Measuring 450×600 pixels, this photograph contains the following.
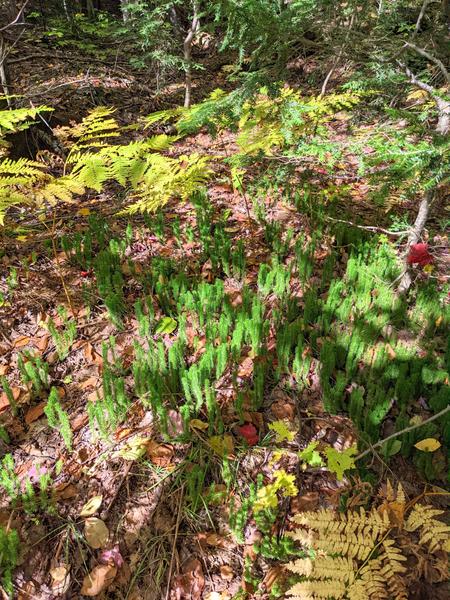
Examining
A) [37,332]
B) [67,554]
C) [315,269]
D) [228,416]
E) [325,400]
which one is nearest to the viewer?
[67,554]

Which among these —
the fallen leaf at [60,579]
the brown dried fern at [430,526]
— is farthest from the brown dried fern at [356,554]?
the fallen leaf at [60,579]

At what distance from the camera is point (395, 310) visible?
2.32m

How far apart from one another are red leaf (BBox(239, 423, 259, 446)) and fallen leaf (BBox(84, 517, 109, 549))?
72 centimetres

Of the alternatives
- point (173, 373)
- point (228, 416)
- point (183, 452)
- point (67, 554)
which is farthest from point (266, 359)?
point (67, 554)

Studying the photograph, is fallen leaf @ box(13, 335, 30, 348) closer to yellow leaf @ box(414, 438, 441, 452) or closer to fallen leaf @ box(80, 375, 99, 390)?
fallen leaf @ box(80, 375, 99, 390)

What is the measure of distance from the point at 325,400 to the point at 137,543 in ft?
3.35

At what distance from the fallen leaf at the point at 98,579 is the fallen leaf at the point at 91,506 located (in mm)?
214

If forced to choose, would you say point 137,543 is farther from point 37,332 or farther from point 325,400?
point 37,332

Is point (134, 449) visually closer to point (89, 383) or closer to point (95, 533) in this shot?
point (95, 533)

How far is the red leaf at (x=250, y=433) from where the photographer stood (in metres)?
1.93

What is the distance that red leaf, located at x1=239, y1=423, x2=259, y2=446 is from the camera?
76.0 inches

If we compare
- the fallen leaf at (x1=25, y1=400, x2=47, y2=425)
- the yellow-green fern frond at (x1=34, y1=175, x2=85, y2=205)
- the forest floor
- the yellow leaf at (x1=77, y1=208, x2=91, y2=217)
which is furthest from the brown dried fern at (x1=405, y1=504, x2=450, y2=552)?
the yellow leaf at (x1=77, y1=208, x2=91, y2=217)

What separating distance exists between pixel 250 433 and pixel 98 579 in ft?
2.79

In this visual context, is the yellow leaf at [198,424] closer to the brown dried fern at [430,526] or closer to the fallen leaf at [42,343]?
the brown dried fern at [430,526]
